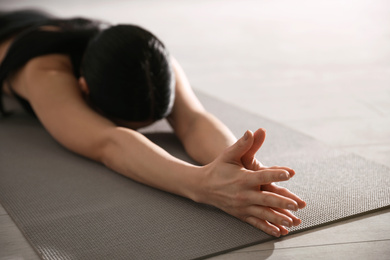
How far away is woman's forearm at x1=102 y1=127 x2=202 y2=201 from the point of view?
1.30 meters

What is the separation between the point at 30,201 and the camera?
1365 mm

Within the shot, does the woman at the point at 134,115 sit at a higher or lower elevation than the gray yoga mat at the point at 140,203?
higher

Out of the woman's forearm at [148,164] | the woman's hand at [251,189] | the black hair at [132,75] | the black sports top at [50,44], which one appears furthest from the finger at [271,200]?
the black sports top at [50,44]

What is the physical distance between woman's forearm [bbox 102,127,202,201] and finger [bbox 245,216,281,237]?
0.50ft

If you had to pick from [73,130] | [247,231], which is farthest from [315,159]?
[73,130]

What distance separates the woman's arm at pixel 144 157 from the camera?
115 cm

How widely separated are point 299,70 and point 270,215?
1.85 meters

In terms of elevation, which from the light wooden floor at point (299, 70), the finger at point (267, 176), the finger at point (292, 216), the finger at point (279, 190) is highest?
the finger at point (267, 176)

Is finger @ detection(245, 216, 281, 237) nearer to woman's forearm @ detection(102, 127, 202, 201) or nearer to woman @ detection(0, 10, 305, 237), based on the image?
woman @ detection(0, 10, 305, 237)

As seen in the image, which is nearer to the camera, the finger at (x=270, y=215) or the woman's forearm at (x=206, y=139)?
the finger at (x=270, y=215)

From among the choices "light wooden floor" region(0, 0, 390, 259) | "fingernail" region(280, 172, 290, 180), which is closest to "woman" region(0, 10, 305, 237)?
Answer: "fingernail" region(280, 172, 290, 180)

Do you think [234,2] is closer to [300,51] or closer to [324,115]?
[300,51]

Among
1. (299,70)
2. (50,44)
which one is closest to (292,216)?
(50,44)

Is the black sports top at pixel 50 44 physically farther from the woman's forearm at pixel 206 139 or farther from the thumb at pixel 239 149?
the thumb at pixel 239 149
